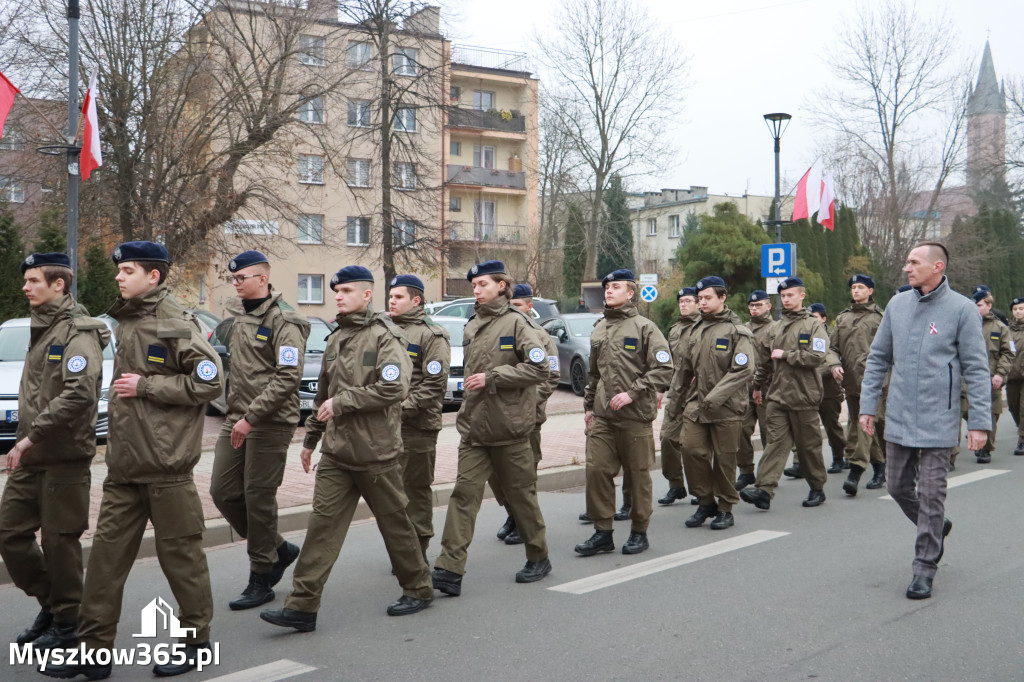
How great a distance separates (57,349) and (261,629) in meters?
1.78

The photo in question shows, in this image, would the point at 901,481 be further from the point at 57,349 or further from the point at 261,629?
the point at 57,349

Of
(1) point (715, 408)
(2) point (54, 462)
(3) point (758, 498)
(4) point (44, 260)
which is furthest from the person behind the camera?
(3) point (758, 498)

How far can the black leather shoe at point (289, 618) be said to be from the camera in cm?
520

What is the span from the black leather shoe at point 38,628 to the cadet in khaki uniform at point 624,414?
134 inches

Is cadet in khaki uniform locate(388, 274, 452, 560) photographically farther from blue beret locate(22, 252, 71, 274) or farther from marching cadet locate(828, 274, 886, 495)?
marching cadet locate(828, 274, 886, 495)

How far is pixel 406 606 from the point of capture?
18.5 feet

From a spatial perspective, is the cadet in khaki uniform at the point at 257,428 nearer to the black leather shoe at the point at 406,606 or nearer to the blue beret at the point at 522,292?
the black leather shoe at the point at 406,606

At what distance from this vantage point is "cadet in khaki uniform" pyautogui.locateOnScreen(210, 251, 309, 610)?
5.75 meters

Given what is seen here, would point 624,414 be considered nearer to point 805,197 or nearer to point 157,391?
point 157,391

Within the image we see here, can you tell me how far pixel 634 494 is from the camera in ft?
23.2

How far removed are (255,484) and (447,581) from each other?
4.11ft

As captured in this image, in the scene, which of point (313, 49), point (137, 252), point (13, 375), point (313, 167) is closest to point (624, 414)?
point (137, 252)

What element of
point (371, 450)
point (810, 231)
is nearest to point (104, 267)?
point (371, 450)

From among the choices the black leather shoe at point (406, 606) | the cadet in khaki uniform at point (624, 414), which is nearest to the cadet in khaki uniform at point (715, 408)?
the cadet in khaki uniform at point (624, 414)
